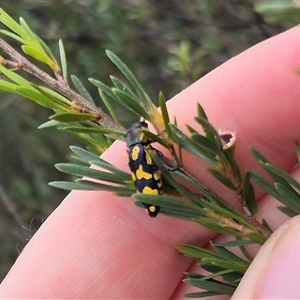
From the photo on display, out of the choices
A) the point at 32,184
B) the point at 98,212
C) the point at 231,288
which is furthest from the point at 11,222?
the point at 231,288

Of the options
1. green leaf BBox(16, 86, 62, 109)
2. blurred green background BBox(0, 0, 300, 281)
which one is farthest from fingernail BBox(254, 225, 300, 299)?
blurred green background BBox(0, 0, 300, 281)

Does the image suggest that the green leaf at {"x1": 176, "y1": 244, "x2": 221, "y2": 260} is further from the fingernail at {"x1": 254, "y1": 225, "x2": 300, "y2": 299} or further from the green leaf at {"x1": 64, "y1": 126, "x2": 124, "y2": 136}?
the green leaf at {"x1": 64, "y1": 126, "x2": 124, "y2": 136}

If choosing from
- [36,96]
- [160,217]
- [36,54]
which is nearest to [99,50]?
[160,217]

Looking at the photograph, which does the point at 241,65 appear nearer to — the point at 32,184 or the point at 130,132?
the point at 130,132

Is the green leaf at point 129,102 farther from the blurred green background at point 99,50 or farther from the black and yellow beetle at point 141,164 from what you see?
the blurred green background at point 99,50

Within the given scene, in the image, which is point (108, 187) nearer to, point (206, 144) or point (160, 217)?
point (206, 144)
